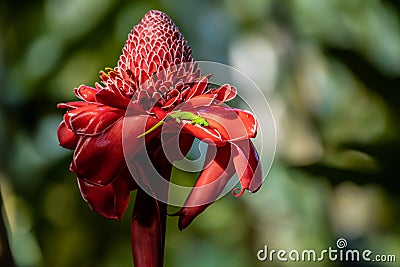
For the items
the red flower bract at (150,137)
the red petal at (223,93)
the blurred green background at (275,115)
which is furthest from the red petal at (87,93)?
the blurred green background at (275,115)

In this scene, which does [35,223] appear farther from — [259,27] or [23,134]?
[259,27]

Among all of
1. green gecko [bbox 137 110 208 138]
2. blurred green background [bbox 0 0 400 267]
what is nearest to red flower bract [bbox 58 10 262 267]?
green gecko [bbox 137 110 208 138]

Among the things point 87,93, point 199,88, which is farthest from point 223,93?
point 87,93

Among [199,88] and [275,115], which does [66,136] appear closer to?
[199,88]

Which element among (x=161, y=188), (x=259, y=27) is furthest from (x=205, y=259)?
(x=161, y=188)

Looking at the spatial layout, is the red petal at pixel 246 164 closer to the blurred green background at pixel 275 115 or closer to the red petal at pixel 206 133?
the red petal at pixel 206 133

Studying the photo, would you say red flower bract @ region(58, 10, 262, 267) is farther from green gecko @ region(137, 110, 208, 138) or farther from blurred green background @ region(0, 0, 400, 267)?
blurred green background @ region(0, 0, 400, 267)
